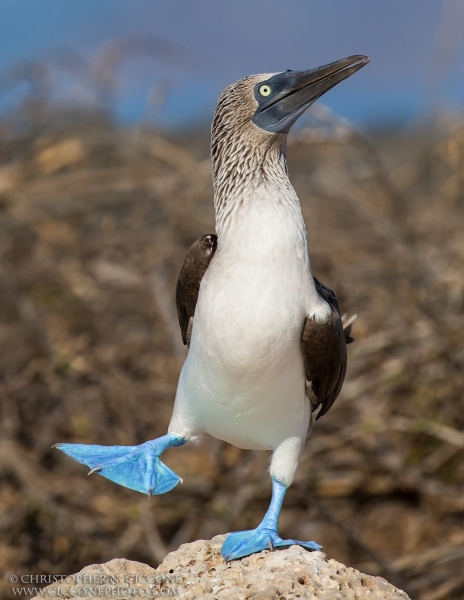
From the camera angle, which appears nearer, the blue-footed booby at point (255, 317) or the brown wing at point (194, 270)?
the blue-footed booby at point (255, 317)

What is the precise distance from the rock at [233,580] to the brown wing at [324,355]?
794 millimetres

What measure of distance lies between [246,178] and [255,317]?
74cm

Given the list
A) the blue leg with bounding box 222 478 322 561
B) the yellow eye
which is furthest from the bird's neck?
the blue leg with bounding box 222 478 322 561

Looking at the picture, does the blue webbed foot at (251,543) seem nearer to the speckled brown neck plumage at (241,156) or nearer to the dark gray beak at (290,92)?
the speckled brown neck plumage at (241,156)

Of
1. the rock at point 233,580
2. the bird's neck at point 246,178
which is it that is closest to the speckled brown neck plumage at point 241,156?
the bird's neck at point 246,178

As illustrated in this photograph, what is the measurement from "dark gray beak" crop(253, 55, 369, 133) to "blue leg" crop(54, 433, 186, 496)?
1619 millimetres

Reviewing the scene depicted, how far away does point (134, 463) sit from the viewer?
4.34 meters

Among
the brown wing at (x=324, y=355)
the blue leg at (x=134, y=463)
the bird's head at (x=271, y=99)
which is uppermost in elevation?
the bird's head at (x=271, y=99)

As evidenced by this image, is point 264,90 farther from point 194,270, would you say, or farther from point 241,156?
point 194,270

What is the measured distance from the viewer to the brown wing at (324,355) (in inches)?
151

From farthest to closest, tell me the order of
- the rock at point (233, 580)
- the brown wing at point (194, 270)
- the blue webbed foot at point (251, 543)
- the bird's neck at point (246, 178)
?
the brown wing at point (194, 270)
the bird's neck at point (246, 178)
the blue webbed foot at point (251, 543)
the rock at point (233, 580)

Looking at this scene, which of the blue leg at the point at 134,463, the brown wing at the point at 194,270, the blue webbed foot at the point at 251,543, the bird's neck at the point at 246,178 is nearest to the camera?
the blue webbed foot at the point at 251,543

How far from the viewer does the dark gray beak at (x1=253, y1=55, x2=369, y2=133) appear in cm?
398

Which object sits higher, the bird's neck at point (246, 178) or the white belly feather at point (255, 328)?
the bird's neck at point (246, 178)
